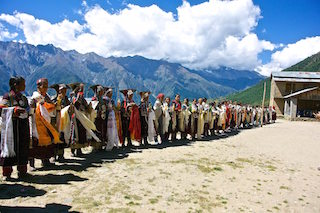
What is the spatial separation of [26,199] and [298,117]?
36.7m

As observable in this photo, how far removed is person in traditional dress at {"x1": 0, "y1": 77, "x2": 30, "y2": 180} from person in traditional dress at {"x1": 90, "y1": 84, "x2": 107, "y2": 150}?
9.15 ft

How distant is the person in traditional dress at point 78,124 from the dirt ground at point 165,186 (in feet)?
1.33

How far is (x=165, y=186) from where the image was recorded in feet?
16.3

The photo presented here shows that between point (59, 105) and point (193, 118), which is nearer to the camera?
point (59, 105)

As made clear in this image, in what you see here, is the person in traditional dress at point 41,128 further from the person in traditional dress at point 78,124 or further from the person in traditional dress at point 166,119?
the person in traditional dress at point 166,119

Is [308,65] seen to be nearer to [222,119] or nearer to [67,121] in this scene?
[222,119]

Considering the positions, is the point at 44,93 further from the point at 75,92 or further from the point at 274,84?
the point at 274,84

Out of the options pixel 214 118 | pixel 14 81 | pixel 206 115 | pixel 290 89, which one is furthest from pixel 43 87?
pixel 290 89

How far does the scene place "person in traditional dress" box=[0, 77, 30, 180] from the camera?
15.7 ft

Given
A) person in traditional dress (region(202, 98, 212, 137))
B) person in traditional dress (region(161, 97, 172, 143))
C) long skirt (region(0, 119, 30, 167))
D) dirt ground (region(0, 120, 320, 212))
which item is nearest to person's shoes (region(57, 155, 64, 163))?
dirt ground (region(0, 120, 320, 212))

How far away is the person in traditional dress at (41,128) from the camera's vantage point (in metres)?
5.43

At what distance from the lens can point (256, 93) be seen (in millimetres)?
135125

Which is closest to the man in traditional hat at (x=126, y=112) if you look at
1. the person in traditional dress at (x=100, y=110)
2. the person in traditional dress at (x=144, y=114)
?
the person in traditional dress at (x=144, y=114)

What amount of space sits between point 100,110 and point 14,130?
3151mm
